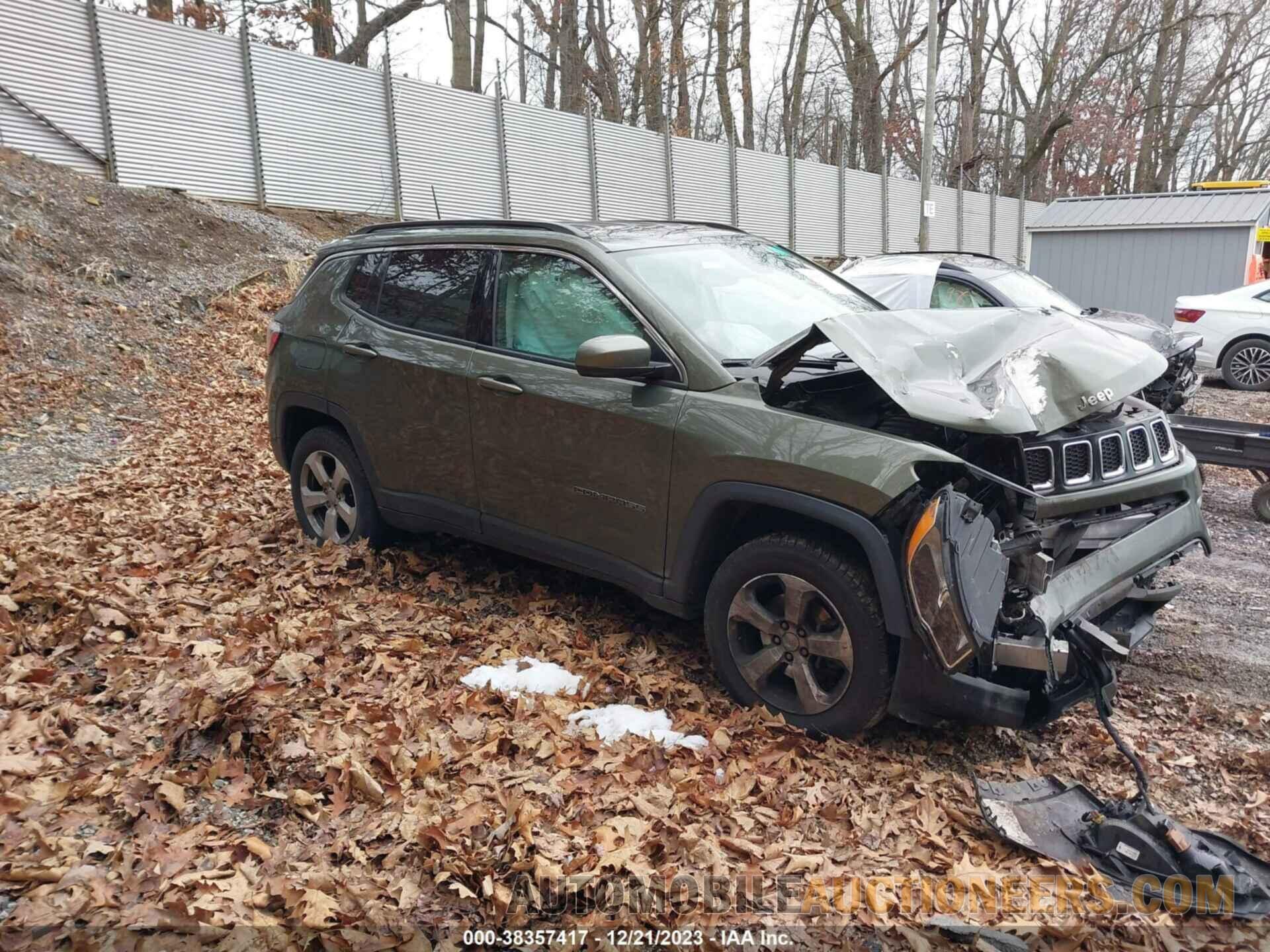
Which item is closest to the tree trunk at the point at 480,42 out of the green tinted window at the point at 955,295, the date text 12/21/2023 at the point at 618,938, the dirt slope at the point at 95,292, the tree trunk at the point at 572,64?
the tree trunk at the point at 572,64

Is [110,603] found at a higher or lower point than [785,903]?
higher

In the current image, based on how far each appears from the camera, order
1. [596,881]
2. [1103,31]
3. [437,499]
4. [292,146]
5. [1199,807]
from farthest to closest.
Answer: [1103,31]
[292,146]
[437,499]
[1199,807]
[596,881]

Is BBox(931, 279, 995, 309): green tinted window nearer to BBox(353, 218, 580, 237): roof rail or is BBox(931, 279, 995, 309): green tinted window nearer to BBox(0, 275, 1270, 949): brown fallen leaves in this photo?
BBox(353, 218, 580, 237): roof rail

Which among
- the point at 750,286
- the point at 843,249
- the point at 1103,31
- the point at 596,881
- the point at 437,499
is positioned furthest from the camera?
the point at 1103,31

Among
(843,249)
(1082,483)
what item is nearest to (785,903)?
(1082,483)

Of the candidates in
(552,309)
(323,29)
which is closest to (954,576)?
(552,309)

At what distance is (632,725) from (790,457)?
1.18 metres

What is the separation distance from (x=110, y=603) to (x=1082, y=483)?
14.1 ft

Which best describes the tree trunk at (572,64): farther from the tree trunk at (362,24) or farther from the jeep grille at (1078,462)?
the jeep grille at (1078,462)

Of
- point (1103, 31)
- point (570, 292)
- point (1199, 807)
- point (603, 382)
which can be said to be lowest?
point (1199, 807)

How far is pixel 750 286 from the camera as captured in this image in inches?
176

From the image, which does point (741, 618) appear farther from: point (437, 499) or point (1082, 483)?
point (437, 499)

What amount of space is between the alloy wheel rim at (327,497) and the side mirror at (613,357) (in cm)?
214

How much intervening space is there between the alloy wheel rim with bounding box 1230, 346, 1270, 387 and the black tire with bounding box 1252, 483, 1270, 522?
25.3ft
